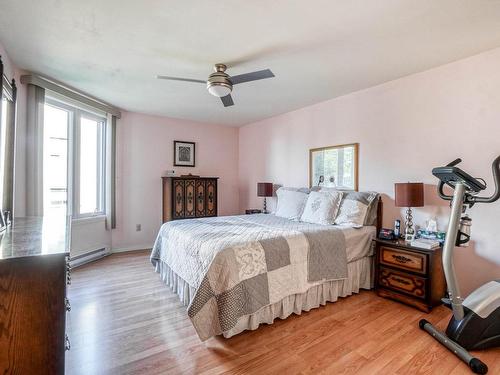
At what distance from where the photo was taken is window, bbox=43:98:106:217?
349cm

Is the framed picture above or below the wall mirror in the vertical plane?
above

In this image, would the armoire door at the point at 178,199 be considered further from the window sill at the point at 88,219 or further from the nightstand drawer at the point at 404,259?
the nightstand drawer at the point at 404,259

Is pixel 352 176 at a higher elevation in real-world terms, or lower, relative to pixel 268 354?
higher

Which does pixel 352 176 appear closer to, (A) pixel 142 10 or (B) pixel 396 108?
(B) pixel 396 108

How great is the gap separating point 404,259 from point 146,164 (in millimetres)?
4340

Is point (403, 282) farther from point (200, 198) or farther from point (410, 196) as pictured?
point (200, 198)

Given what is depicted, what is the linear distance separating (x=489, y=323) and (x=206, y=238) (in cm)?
230

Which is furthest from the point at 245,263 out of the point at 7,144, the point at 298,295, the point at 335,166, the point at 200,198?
the point at 200,198

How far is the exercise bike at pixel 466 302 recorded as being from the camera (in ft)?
6.15

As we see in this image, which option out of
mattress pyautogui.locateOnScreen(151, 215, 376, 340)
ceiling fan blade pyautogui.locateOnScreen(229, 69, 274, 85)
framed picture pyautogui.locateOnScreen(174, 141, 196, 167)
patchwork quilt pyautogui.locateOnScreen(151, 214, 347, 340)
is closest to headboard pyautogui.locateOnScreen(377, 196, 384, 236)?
mattress pyautogui.locateOnScreen(151, 215, 376, 340)

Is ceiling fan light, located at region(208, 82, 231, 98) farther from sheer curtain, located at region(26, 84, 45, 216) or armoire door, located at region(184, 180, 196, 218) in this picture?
armoire door, located at region(184, 180, 196, 218)

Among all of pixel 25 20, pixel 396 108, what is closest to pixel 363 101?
pixel 396 108

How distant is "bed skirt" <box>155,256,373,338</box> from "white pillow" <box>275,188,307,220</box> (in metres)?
1.04

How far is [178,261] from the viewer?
2.60 metres
